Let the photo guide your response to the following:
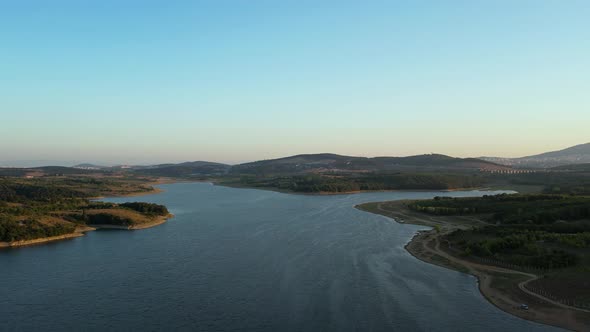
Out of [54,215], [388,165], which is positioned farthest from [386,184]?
[54,215]

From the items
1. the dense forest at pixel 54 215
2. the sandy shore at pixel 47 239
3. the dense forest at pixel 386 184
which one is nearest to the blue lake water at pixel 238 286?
the sandy shore at pixel 47 239

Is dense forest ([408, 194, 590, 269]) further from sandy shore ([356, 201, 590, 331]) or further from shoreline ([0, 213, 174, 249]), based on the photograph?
shoreline ([0, 213, 174, 249])

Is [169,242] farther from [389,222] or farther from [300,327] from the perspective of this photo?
[389,222]

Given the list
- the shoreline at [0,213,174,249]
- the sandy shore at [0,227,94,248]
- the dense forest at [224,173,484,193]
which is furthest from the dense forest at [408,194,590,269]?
the dense forest at [224,173,484,193]

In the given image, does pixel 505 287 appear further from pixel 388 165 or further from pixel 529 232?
pixel 388 165

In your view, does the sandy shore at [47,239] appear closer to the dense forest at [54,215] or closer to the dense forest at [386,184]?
the dense forest at [54,215]

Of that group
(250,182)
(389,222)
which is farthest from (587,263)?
(250,182)

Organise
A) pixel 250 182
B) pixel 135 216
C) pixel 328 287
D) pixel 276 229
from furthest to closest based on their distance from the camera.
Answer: pixel 250 182 < pixel 135 216 < pixel 276 229 < pixel 328 287
